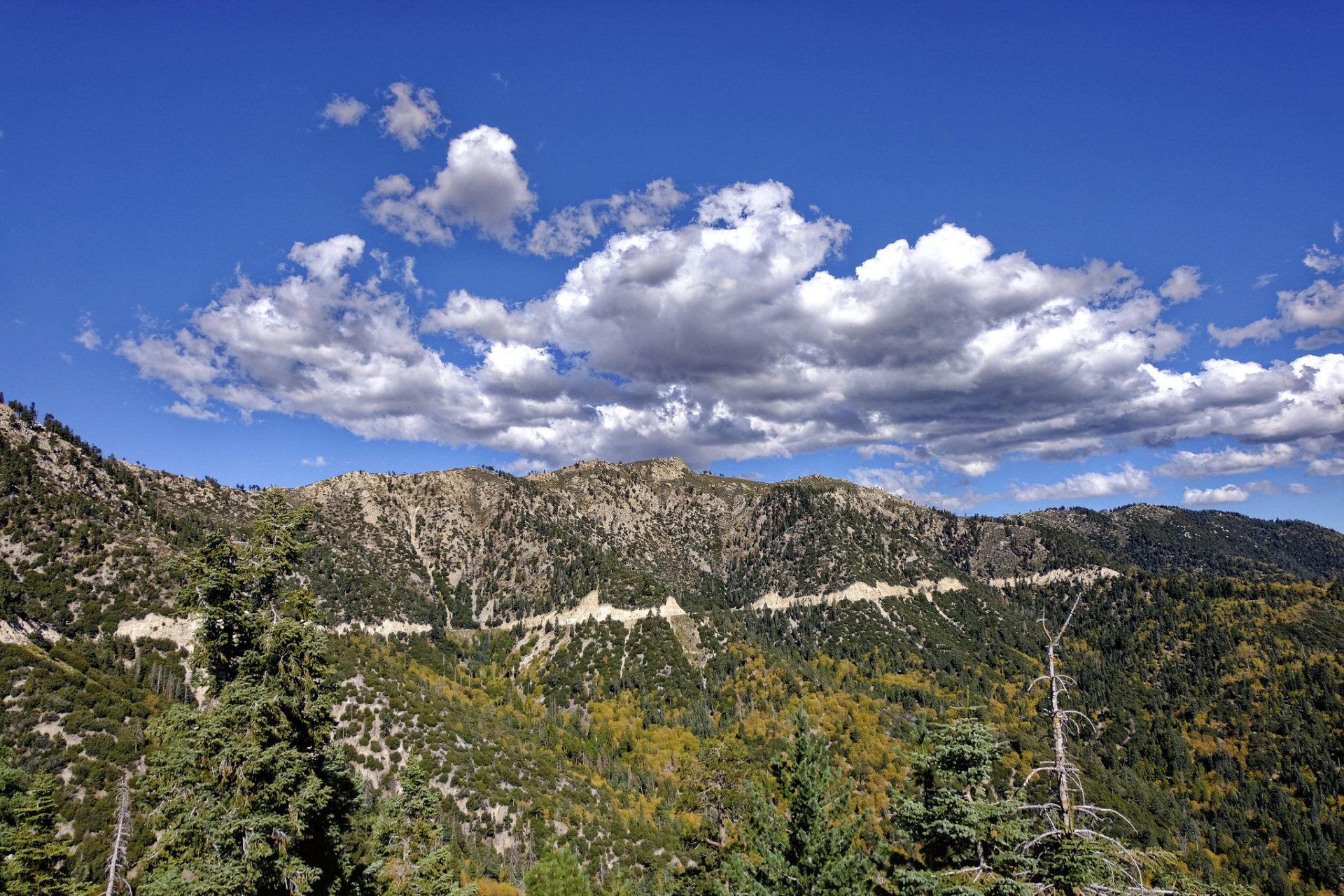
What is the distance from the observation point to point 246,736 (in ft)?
54.3

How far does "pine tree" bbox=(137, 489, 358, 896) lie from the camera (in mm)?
16188

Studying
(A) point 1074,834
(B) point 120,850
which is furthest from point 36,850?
(A) point 1074,834

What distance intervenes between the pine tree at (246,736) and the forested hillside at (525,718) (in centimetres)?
10

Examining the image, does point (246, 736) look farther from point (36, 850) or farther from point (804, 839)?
point (804, 839)

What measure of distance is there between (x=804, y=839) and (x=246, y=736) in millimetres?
25260

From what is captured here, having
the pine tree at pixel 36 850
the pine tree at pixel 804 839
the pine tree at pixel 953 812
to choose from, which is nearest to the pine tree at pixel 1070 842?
the pine tree at pixel 953 812

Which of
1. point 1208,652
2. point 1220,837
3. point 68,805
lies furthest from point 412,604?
point 1208,652

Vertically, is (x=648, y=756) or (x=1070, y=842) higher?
(x=1070, y=842)

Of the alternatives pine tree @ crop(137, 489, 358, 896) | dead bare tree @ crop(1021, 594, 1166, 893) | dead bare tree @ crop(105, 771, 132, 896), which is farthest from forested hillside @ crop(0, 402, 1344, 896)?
dead bare tree @ crop(105, 771, 132, 896)

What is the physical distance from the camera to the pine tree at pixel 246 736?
1619 cm

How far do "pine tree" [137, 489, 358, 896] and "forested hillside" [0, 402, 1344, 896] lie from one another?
0.34 ft

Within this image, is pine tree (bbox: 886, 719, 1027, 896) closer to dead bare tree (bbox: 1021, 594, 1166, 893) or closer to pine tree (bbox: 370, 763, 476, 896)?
dead bare tree (bbox: 1021, 594, 1166, 893)

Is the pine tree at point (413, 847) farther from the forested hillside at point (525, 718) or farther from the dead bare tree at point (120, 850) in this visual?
the dead bare tree at point (120, 850)

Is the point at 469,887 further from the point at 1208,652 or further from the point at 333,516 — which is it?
the point at 1208,652
